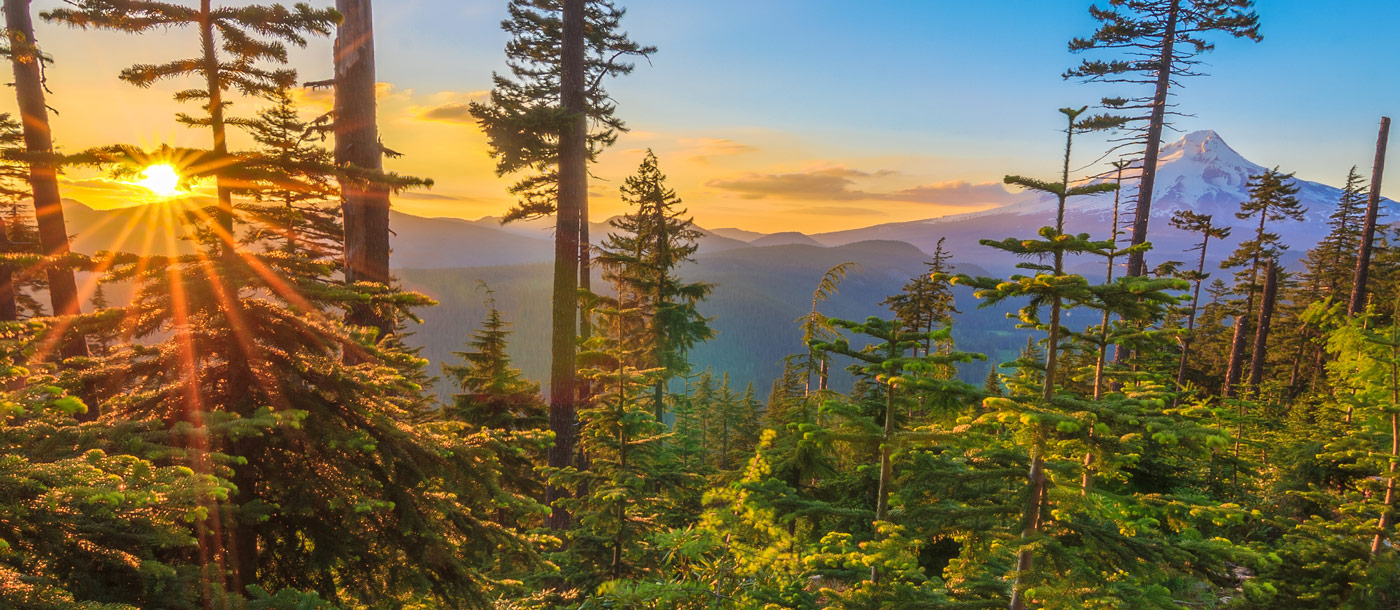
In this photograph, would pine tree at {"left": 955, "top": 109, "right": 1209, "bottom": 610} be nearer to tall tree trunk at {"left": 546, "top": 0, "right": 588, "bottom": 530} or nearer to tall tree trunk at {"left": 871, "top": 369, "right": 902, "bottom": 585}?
tall tree trunk at {"left": 871, "top": 369, "right": 902, "bottom": 585}

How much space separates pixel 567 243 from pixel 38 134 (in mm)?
8881

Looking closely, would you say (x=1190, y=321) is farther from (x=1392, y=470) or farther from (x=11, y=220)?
(x=11, y=220)

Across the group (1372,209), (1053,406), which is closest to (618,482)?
(1053,406)

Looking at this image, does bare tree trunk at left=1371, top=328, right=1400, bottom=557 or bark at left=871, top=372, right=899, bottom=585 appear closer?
bark at left=871, top=372, right=899, bottom=585

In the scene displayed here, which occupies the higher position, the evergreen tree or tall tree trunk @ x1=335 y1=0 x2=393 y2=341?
tall tree trunk @ x1=335 y1=0 x2=393 y2=341

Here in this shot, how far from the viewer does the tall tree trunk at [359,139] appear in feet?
25.4

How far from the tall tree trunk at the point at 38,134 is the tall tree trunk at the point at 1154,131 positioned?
80.9 feet

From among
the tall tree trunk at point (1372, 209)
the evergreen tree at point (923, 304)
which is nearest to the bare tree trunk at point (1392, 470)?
the evergreen tree at point (923, 304)

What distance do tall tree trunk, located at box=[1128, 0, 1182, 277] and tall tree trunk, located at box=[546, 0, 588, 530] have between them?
16.0 m

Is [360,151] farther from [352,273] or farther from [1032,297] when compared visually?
[1032,297]

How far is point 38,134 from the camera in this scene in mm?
9055

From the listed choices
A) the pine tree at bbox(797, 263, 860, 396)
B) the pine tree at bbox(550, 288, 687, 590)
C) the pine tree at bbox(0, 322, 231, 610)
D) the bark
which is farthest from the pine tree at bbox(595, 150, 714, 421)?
the pine tree at bbox(0, 322, 231, 610)

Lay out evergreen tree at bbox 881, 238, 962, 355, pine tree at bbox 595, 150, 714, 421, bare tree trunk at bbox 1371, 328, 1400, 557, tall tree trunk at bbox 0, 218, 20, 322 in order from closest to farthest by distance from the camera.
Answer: bare tree trunk at bbox 1371, 328, 1400, 557 < tall tree trunk at bbox 0, 218, 20, 322 < pine tree at bbox 595, 150, 714, 421 < evergreen tree at bbox 881, 238, 962, 355

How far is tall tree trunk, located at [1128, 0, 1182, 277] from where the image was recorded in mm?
16062
